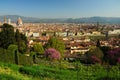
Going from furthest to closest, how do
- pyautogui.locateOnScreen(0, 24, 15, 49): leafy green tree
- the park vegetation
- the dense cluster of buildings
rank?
the dense cluster of buildings → pyautogui.locateOnScreen(0, 24, 15, 49): leafy green tree → the park vegetation

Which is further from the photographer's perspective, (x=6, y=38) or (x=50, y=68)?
(x=6, y=38)

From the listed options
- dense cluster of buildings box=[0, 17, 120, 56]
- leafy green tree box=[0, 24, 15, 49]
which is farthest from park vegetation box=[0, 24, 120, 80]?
dense cluster of buildings box=[0, 17, 120, 56]

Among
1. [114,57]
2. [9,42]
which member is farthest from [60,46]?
[114,57]

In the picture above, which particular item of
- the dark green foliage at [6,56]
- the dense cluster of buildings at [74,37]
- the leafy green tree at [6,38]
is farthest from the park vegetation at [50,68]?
the dense cluster of buildings at [74,37]

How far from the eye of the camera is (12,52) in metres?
14.3

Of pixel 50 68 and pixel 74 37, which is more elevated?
pixel 50 68

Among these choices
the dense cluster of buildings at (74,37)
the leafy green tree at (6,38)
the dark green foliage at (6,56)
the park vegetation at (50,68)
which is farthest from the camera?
the dense cluster of buildings at (74,37)

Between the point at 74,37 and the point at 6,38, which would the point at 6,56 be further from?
the point at 74,37

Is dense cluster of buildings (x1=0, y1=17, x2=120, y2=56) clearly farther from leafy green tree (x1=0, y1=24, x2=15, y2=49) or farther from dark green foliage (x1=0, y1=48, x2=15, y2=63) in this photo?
dark green foliage (x1=0, y1=48, x2=15, y2=63)

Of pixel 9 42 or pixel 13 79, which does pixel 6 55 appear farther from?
pixel 9 42

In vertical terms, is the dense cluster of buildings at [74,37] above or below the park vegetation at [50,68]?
below

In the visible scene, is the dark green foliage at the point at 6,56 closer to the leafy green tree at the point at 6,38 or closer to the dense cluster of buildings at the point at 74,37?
the leafy green tree at the point at 6,38

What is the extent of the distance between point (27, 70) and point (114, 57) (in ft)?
38.0

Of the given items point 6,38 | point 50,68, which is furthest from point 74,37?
point 50,68
